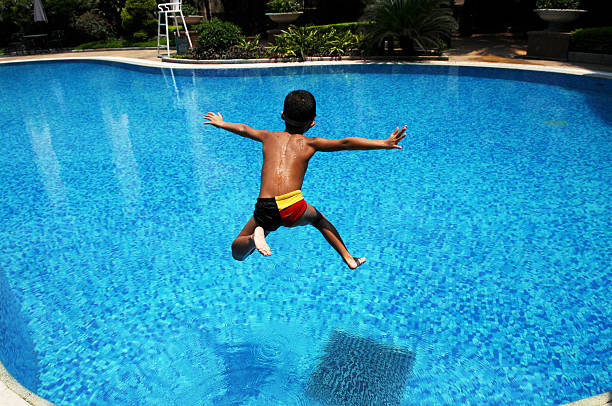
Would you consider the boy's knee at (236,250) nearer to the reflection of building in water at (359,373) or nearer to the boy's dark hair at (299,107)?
the boy's dark hair at (299,107)

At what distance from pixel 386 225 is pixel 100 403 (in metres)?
4.40

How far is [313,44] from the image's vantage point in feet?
65.6

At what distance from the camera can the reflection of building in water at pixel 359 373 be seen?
412cm

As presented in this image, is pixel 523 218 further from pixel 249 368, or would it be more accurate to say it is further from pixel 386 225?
pixel 249 368

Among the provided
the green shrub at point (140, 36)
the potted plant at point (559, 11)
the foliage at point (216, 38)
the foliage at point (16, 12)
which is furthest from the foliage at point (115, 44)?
the potted plant at point (559, 11)

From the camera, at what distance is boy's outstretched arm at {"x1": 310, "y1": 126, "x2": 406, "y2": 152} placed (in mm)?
3312

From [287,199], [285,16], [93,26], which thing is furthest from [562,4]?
[93,26]

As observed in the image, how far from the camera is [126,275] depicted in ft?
19.4

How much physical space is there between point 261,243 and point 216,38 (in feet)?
64.2

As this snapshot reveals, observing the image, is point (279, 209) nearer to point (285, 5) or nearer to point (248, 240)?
point (248, 240)

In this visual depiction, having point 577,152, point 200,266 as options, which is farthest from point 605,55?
point 200,266

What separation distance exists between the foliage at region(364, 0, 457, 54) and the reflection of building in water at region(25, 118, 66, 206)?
12.3 metres

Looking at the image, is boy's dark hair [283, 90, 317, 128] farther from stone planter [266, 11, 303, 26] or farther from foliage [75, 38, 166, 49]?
foliage [75, 38, 166, 49]

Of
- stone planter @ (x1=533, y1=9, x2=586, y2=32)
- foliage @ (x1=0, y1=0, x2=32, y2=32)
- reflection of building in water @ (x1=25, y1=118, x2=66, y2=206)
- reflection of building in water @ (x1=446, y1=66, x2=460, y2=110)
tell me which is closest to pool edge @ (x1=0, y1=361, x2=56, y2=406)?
reflection of building in water @ (x1=25, y1=118, x2=66, y2=206)
